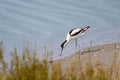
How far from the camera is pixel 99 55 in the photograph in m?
17.8

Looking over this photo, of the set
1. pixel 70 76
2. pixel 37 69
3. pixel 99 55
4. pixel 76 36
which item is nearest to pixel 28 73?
pixel 37 69

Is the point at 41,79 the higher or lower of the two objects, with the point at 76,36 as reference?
lower

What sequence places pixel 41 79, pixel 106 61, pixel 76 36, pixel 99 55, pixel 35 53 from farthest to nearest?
pixel 76 36
pixel 99 55
pixel 106 61
pixel 35 53
pixel 41 79

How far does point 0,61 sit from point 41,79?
69 cm

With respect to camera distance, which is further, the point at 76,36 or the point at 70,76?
the point at 76,36

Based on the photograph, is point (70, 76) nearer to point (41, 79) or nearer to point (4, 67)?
point (41, 79)

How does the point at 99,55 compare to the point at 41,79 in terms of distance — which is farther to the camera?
the point at 99,55

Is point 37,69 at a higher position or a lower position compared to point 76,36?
lower

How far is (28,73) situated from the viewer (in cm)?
651

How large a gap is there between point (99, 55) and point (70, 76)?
37.2ft

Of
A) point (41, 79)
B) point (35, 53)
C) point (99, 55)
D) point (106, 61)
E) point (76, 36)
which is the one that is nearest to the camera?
point (41, 79)

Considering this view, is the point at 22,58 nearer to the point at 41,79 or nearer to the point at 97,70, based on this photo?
the point at 41,79

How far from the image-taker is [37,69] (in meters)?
→ 6.43

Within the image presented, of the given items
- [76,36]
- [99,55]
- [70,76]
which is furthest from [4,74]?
[76,36]
